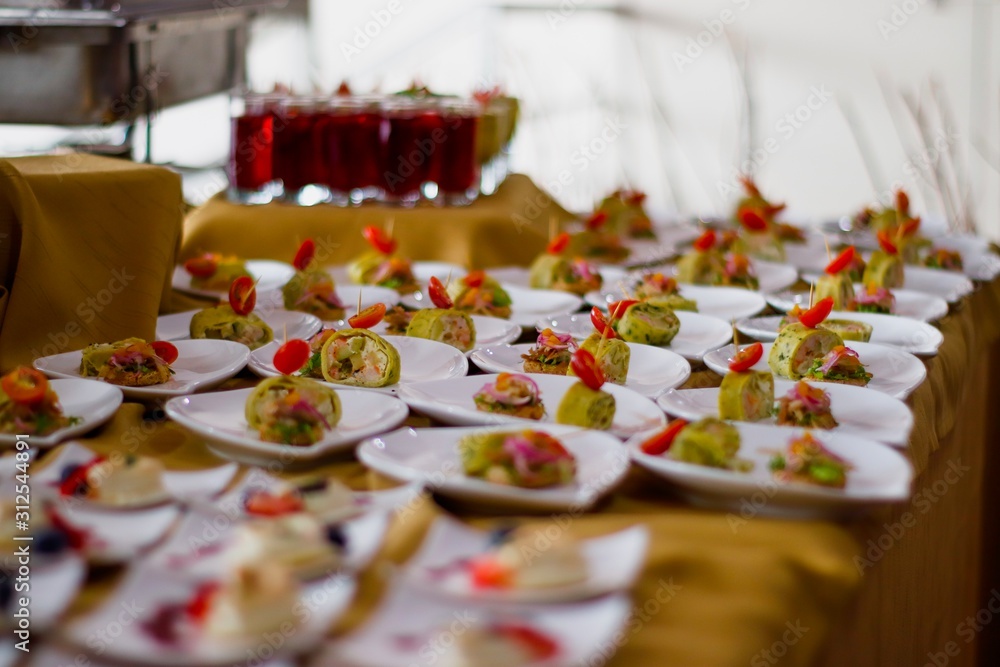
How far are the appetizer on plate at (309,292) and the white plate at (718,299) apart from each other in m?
0.51

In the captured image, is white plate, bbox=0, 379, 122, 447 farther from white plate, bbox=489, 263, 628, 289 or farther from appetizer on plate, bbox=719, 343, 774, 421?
white plate, bbox=489, 263, 628, 289

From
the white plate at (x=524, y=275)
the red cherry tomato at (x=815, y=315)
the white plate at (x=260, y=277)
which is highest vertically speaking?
the red cherry tomato at (x=815, y=315)

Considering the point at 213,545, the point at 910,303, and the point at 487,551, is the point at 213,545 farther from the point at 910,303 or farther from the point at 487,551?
the point at 910,303

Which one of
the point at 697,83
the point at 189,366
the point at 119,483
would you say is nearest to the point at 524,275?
the point at 189,366

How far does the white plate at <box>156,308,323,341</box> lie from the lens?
6.25ft

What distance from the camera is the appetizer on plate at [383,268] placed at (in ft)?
7.47

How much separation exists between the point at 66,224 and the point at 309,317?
438mm

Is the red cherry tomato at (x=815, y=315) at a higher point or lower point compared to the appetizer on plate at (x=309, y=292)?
higher

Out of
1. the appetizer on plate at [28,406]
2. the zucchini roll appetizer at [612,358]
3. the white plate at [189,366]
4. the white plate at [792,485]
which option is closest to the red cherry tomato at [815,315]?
the zucchini roll appetizer at [612,358]

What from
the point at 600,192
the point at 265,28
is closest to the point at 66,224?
the point at 265,28

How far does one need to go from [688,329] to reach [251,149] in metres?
1.27

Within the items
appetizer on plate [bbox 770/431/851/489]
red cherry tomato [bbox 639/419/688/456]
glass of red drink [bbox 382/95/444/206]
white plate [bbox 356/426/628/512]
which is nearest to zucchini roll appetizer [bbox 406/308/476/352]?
white plate [bbox 356/426/628/512]

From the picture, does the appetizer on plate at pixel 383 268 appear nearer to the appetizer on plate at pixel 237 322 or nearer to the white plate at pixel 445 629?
the appetizer on plate at pixel 237 322

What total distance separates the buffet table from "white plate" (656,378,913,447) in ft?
0.26
